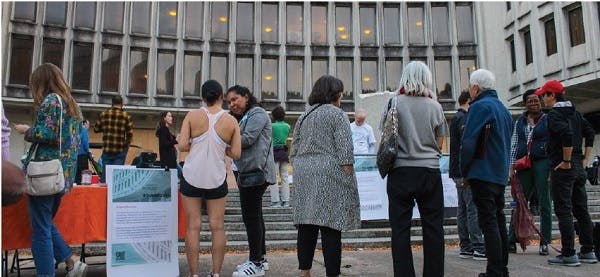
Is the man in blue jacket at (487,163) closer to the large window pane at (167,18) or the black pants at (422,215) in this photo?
the black pants at (422,215)

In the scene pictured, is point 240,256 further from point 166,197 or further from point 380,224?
point 380,224

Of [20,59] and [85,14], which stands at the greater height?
[85,14]

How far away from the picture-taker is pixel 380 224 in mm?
9125

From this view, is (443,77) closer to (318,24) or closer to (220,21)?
(318,24)

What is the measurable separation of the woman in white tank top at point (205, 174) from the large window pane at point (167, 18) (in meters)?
30.3

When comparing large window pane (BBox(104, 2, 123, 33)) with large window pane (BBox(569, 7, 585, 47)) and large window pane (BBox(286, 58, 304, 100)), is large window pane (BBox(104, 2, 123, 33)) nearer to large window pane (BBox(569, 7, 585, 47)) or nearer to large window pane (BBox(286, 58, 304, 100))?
large window pane (BBox(286, 58, 304, 100))

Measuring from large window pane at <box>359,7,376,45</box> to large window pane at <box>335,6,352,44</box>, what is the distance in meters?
0.91

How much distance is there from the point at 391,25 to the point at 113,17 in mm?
20015

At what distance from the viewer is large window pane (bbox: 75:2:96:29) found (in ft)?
102

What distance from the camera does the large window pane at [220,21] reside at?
34.4 meters

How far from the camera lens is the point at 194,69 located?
111ft

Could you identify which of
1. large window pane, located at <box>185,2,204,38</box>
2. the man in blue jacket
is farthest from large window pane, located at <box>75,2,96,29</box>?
the man in blue jacket

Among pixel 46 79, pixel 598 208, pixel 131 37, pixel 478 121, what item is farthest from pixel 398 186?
pixel 131 37

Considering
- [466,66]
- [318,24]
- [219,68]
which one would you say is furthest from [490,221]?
[466,66]
